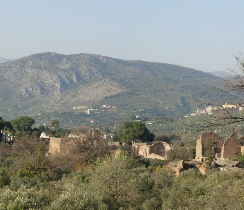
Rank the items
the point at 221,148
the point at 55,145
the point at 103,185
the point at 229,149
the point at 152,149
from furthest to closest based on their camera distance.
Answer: the point at 152,149, the point at 55,145, the point at 221,148, the point at 229,149, the point at 103,185

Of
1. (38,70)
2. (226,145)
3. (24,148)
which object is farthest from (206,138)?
Result: (38,70)

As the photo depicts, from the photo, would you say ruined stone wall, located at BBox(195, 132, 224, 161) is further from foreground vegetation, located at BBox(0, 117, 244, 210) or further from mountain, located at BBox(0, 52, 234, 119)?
mountain, located at BBox(0, 52, 234, 119)

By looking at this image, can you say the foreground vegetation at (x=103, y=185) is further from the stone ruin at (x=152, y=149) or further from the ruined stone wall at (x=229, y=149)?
the stone ruin at (x=152, y=149)

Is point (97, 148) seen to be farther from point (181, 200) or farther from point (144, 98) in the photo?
point (144, 98)

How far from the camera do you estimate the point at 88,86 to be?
150 meters

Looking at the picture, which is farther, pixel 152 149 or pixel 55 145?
pixel 152 149

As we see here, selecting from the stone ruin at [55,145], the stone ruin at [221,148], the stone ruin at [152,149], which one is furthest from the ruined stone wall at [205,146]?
the stone ruin at [55,145]

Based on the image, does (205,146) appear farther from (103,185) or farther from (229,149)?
(103,185)

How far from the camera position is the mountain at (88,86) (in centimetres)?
13325

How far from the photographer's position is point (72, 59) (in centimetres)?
19975

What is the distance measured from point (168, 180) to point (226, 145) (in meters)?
16.4

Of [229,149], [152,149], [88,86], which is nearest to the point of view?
[229,149]

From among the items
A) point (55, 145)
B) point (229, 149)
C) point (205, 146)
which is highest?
point (205, 146)

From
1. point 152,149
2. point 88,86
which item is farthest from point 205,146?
point 88,86
